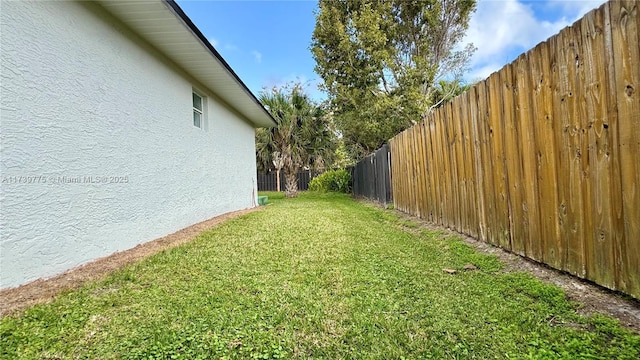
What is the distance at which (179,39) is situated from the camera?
15.5ft

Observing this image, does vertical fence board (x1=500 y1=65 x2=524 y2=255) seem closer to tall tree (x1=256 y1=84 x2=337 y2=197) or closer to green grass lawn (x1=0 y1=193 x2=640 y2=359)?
green grass lawn (x1=0 y1=193 x2=640 y2=359)

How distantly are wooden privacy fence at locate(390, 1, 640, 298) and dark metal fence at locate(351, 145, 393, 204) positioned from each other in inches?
168

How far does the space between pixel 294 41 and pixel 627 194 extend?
13905 millimetres

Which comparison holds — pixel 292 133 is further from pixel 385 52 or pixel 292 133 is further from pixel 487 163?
pixel 487 163

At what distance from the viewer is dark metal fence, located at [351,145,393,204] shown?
26.4 feet

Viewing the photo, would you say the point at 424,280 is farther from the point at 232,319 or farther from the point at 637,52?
the point at 637,52

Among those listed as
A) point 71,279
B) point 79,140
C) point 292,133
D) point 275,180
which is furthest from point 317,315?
point 275,180

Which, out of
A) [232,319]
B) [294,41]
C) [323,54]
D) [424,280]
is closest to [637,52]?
[424,280]

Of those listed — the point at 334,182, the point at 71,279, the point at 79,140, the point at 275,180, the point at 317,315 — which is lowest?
the point at 317,315

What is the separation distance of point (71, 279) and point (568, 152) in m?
4.38

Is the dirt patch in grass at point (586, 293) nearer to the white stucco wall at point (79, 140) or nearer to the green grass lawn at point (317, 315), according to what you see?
the green grass lawn at point (317, 315)

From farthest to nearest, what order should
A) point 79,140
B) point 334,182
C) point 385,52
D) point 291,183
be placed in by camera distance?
point 334,182
point 291,183
point 385,52
point 79,140

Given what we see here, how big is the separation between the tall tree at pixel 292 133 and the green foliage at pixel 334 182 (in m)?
2.21

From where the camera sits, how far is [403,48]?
39.8 feet
